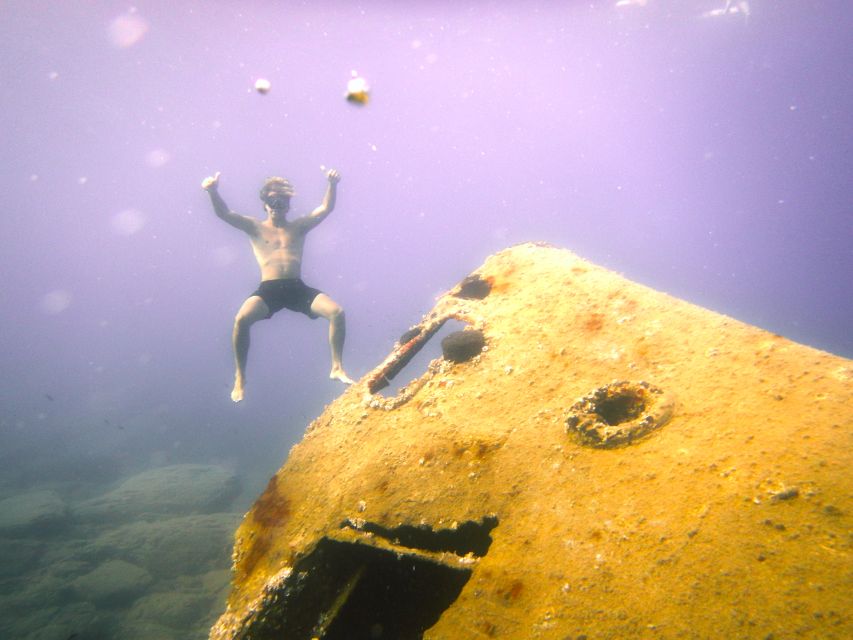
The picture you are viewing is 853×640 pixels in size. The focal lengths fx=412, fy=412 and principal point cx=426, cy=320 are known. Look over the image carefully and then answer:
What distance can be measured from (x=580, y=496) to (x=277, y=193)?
7.90 m

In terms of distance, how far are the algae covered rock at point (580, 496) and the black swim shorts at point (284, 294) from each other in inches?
156

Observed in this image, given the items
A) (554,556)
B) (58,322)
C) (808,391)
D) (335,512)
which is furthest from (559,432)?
(58,322)

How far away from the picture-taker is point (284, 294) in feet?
26.0

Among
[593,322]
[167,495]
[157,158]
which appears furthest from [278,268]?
[157,158]

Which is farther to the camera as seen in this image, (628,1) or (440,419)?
(628,1)

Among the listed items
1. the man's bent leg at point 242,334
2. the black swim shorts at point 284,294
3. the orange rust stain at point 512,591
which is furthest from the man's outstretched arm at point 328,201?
the orange rust stain at point 512,591

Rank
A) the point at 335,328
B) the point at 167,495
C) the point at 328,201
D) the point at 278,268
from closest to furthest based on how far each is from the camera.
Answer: the point at 335,328 < the point at 278,268 < the point at 328,201 < the point at 167,495

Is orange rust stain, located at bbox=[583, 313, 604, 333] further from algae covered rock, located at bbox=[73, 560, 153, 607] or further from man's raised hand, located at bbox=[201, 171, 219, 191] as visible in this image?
algae covered rock, located at bbox=[73, 560, 153, 607]

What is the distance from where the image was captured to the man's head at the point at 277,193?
8320 millimetres

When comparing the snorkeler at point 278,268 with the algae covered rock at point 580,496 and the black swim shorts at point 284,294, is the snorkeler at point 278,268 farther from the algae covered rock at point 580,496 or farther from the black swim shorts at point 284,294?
the algae covered rock at point 580,496

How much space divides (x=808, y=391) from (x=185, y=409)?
59112 mm

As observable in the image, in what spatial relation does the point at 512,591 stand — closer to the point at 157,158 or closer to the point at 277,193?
the point at 277,193

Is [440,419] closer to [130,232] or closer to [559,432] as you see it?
[559,432]

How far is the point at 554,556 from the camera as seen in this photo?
231 centimetres
